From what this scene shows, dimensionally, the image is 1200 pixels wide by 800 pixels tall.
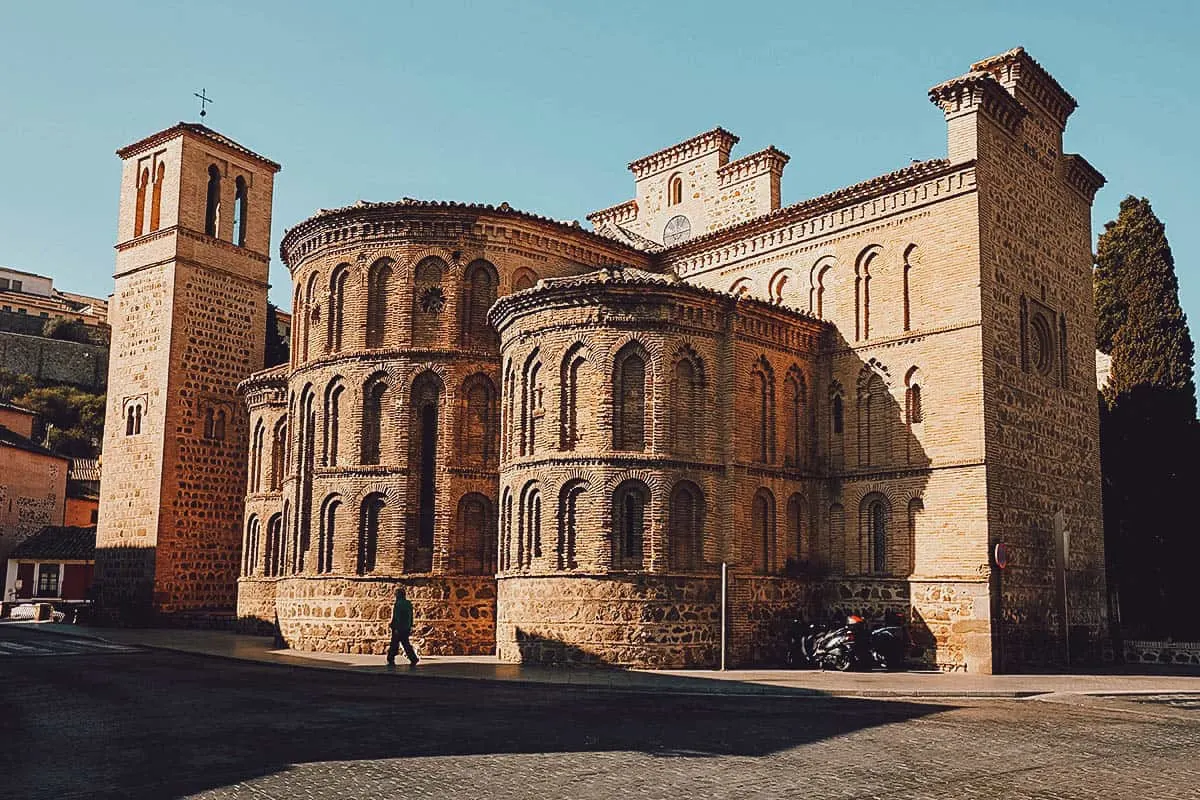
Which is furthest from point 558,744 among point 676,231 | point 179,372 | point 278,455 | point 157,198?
point 157,198

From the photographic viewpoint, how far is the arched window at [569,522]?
70.9 feet

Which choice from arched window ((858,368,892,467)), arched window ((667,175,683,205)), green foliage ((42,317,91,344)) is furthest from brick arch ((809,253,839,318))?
green foliage ((42,317,91,344))

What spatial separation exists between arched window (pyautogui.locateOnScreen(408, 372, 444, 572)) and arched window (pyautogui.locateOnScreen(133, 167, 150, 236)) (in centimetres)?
1790

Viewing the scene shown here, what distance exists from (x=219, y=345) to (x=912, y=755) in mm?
30546

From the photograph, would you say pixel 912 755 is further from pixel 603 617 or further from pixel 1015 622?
pixel 1015 622

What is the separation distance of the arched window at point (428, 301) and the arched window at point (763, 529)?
27.0 feet

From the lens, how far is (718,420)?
22875 millimetres

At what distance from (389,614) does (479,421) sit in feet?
16.0

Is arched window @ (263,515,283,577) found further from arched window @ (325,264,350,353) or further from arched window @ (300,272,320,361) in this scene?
arched window @ (325,264,350,353)

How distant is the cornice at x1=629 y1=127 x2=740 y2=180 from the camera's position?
108 feet

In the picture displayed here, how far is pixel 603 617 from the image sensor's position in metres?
21.1

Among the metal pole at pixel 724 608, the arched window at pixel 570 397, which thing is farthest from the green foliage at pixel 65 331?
the metal pole at pixel 724 608

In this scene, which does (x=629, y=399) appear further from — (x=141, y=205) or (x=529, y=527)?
(x=141, y=205)

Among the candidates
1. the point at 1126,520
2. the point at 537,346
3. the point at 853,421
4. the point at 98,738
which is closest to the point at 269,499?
the point at 537,346
